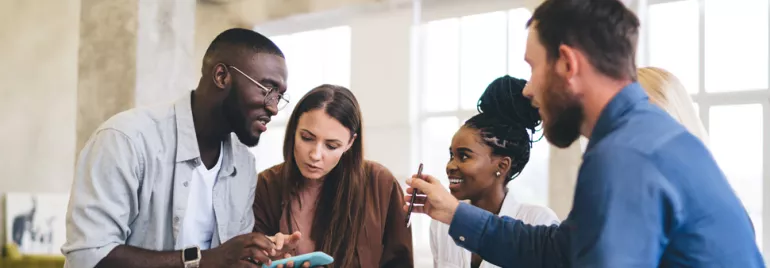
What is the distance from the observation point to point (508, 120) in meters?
2.89

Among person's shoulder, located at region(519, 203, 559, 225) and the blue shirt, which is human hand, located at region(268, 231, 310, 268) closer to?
person's shoulder, located at region(519, 203, 559, 225)

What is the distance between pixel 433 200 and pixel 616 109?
2.28 feet

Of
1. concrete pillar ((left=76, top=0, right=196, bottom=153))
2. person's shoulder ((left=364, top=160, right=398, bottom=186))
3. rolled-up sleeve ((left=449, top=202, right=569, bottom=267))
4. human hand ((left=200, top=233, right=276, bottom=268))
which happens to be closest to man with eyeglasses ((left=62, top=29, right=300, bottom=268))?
human hand ((left=200, top=233, right=276, bottom=268))

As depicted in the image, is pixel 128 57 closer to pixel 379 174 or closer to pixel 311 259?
pixel 379 174

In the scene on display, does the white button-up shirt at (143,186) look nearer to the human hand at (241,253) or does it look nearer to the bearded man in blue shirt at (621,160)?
the human hand at (241,253)

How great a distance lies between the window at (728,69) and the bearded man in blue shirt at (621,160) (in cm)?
344

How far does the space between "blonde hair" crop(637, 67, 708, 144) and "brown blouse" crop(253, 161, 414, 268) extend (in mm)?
1070

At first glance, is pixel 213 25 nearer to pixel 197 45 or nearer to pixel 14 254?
pixel 197 45

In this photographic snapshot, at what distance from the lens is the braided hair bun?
2828mm

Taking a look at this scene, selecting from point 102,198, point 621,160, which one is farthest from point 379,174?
point 621,160

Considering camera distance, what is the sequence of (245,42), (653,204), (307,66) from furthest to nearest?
(307,66)
(245,42)
(653,204)

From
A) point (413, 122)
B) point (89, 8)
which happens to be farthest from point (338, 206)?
point (89, 8)

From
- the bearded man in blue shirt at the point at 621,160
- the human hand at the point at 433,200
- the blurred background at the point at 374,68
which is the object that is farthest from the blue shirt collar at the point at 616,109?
the blurred background at the point at 374,68

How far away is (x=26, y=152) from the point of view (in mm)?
6508
